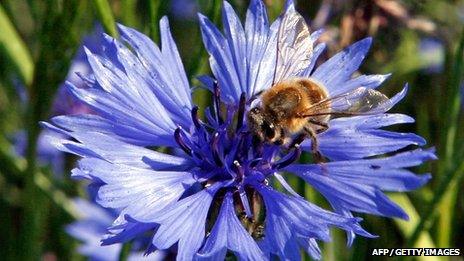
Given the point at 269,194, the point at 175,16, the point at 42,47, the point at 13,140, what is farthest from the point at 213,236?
the point at 175,16

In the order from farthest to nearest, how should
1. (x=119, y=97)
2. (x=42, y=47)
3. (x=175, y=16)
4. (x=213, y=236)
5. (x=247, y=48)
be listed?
(x=175, y=16) → (x=42, y=47) → (x=247, y=48) → (x=119, y=97) → (x=213, y=236)

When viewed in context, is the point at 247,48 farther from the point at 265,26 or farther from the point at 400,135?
the point at 400,135

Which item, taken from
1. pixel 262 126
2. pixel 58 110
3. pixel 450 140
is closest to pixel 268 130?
pixel 262 126

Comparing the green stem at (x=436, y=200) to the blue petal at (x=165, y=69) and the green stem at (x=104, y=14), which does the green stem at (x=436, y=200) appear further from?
the green stem at (x=104, y=14)

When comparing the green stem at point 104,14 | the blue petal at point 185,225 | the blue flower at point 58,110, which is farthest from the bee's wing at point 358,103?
the blue flower at point 58,110

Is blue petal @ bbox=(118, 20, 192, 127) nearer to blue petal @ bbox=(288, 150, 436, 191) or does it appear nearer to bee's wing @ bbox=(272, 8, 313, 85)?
bee's wing @ bbox=(272, 8, 313, 85)

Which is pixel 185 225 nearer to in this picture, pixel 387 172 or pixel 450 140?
pixel 387 172

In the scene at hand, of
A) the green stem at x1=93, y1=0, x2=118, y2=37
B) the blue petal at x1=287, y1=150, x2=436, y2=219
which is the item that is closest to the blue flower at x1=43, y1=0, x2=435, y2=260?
the blue petal at x1=287, y1=150, x2=436, y2=219
